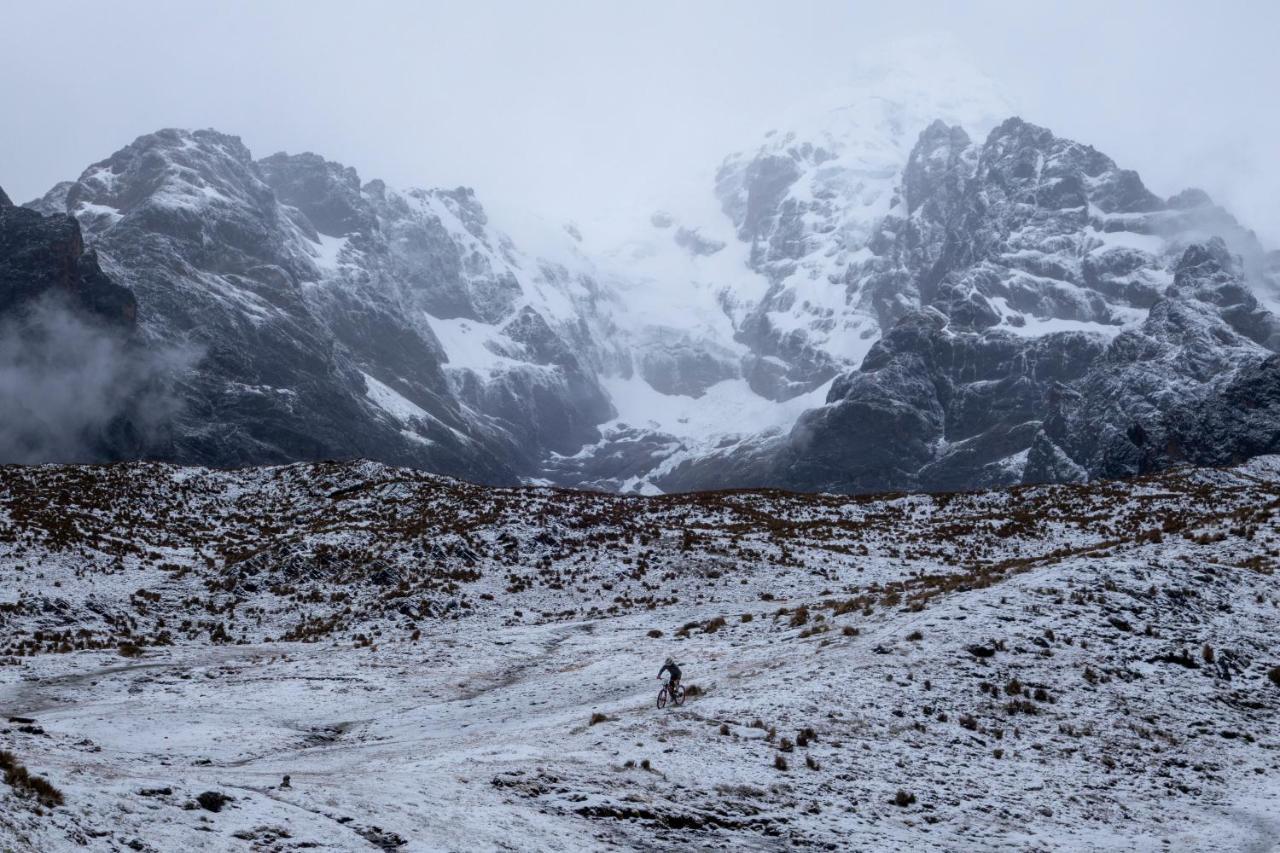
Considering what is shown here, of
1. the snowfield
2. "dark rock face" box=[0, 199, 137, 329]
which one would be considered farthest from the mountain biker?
"dark rock face" box=[0, 199, 137, 329]

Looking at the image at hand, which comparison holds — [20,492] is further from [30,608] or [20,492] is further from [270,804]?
[270,804]

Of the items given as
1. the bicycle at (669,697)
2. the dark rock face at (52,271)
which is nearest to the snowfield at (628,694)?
the bicycle at (669,697)

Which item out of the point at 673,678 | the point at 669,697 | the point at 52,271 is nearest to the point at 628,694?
the point at 669,697

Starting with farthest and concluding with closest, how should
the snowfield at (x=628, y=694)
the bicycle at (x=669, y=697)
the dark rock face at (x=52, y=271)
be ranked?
the dark rock face at (x=52, y=271) < the bicycle at (x=669, y=697) < the snowfield at (x=628, y=694)

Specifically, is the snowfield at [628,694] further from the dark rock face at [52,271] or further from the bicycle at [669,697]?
the dark rock face at [52,271]

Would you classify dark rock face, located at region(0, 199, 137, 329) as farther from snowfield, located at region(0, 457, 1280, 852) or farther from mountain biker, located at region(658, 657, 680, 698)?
mountain biker, located at region(658, 657, 680, 698)

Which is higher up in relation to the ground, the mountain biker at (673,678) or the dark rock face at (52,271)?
the dark rock face at (52,271)

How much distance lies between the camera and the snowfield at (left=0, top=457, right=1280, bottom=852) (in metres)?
18.3

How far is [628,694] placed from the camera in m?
28.2

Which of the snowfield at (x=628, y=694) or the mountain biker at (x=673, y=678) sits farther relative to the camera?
the mountain biker at (x=673, y=678)

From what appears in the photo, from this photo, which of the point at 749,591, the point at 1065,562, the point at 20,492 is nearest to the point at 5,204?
the point at 20,492

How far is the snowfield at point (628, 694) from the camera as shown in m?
18.3

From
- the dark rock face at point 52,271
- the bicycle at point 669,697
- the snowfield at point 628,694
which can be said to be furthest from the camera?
the dark rock face at point 52,271

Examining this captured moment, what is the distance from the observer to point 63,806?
1476 cm
